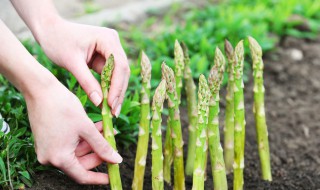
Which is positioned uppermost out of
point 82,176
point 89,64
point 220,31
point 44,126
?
point 220,31

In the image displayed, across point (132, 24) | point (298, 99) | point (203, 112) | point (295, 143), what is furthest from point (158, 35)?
point (203, 112)

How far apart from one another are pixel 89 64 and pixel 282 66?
255 centimetres

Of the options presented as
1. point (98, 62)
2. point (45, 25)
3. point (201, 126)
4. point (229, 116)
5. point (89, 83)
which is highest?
point (45, 25)

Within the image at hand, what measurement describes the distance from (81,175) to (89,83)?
1.46ft

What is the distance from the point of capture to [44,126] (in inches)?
90.4

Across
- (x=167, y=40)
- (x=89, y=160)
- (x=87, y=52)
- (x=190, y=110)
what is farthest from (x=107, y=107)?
(x=167, y=40)

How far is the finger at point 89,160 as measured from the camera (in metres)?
2.54

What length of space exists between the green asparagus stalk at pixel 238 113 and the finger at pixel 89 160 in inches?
28.8

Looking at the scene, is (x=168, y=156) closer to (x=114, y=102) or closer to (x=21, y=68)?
(x=114, y=102)

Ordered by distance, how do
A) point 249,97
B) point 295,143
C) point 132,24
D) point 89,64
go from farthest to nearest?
1. point 132,24
2. point 249,97
3. point 295,143
4. point 89,64

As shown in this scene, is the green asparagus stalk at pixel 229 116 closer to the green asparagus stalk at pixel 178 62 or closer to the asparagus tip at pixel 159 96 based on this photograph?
the green asparagus stalk at pixel 178 62

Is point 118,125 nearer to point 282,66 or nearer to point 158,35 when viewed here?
point 158,35

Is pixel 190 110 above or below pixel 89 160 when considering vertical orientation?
above

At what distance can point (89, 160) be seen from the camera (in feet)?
8.38
